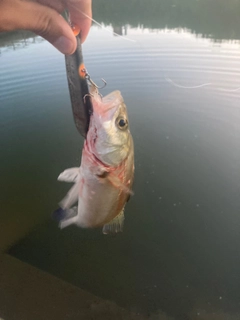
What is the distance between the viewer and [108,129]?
1312 millimetres

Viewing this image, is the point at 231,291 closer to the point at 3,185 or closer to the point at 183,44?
the point at 3,185

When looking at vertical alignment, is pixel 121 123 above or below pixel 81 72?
below

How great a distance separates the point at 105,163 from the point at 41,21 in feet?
2.09

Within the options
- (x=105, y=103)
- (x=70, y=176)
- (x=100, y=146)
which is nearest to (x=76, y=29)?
(x=105, y=103)

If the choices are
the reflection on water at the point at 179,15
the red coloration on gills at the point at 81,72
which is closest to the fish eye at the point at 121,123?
the red coloration on gills at the point at 81,72

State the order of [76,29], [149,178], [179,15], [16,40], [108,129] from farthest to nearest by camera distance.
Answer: [179,15] → [16,40] → [149,178] → [76,29] → [108,129]

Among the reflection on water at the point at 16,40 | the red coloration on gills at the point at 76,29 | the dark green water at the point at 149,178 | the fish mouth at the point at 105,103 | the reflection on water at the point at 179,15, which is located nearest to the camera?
the fish mouth at the point at 105,103

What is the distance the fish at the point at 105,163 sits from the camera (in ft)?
4.31

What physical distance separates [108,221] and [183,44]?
23.2ft

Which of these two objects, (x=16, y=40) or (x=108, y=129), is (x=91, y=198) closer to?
(x=108, y=129)

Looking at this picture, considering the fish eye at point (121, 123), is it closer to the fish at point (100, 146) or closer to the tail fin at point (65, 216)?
the fish at point (100, 146)

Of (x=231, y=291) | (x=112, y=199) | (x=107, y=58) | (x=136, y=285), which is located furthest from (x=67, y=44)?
(x=107, y=58)

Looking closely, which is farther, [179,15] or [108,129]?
[179,15]

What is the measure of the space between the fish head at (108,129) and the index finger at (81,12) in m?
0.34
